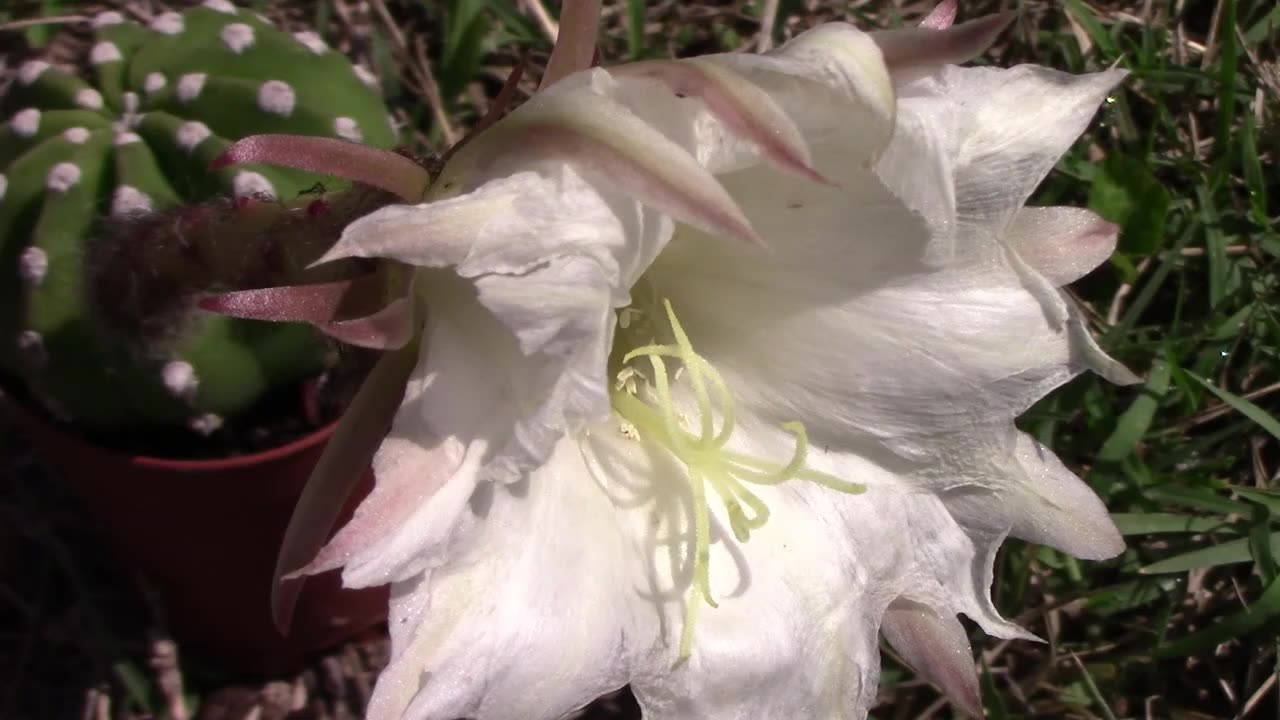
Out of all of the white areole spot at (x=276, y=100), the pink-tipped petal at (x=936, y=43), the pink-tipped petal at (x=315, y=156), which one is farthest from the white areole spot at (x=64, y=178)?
the pink-tipped petal at (x=936, y=43)

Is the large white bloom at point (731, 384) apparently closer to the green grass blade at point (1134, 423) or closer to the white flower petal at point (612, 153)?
the white flower petal at point (612, 153)

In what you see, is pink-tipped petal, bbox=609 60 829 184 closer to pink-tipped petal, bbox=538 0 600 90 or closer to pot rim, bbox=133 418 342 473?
pink-tipped petal, bbox=538 0 600 90

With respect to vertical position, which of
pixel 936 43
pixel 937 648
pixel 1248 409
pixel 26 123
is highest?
pixel 936 43

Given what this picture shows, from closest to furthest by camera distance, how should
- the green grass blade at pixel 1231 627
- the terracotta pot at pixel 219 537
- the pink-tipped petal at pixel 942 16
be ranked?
1. the pink-tipped petal at pixel 942 16
2. the terracotta pot at pixel 219 537
3. the green grass blade at pixel 1231 627

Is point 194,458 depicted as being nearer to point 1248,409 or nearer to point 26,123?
point 26,123

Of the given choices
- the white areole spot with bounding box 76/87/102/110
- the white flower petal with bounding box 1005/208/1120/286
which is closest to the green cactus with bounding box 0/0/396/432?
the white areole spot with bounding box 76/87/102/110

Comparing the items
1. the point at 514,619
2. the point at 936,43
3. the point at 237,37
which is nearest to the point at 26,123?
the point at 237,37

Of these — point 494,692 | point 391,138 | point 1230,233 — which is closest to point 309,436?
point 391,138
